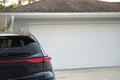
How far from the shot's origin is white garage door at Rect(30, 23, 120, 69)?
13.8 meters

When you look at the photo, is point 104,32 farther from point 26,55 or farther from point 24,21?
point 26,55

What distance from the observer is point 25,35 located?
4.98 m

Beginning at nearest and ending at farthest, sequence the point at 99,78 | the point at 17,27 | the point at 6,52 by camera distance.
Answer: the point at 6,52 → the point at 99,78 → the point at 17,27

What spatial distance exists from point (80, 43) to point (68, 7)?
6.44 feet

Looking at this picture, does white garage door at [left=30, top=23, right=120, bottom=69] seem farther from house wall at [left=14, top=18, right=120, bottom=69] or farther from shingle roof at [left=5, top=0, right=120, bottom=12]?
shingle roof at [left=5, top=0, right=120, bottom=12]

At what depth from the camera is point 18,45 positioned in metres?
4.83

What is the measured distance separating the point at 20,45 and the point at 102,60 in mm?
10013

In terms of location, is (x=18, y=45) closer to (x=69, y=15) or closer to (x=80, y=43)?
(x=69, y=15)

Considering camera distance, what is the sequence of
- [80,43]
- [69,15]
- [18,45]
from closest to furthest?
[18,45] → [69,15] → [80,43]

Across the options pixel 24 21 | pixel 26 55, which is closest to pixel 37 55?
pixel 26 55

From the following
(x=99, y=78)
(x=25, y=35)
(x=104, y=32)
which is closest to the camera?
(x=25, y=35)

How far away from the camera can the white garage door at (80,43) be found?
13750 mm

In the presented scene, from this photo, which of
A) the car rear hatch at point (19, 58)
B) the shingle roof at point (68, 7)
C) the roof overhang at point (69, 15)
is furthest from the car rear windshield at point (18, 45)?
the shingle roof at point (68, 7)

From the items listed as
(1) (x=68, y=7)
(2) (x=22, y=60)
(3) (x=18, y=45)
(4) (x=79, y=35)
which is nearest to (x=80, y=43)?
(4) (x=79, y=35)
